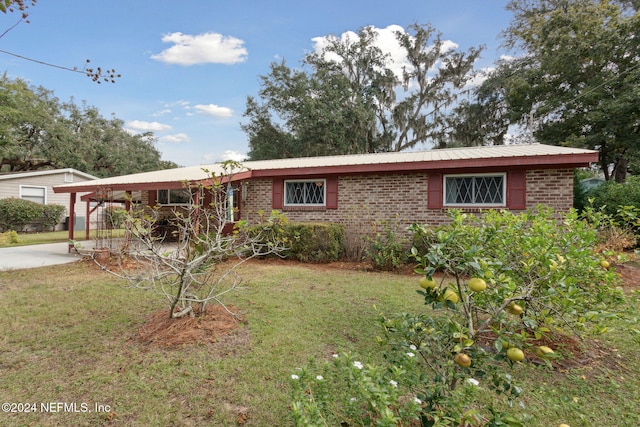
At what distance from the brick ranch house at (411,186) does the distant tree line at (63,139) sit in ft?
48.9

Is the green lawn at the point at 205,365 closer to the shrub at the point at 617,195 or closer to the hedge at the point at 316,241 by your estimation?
the hedge at the point at 316,241

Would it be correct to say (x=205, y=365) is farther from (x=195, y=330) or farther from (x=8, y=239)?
(x=8, y=239)

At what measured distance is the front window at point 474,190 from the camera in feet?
27.8

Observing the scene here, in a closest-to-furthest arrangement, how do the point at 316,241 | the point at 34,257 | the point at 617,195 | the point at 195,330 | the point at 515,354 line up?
the point at 515,354 → the point at 195,330 → the point at 316,241 → the point at 34,257 → the point at 617,195

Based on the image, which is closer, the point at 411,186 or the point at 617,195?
the point at 411,186

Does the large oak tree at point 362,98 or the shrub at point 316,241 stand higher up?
the large oak tree at point 362,98

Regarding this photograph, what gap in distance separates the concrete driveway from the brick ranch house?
2192 mm

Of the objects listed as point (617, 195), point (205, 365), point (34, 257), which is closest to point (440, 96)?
point (617, 195)

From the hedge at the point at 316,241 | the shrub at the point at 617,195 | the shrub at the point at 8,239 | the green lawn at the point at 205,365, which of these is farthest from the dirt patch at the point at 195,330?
the shrub at the point at 8,239

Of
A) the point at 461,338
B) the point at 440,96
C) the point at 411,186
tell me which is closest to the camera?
the point at 461,338

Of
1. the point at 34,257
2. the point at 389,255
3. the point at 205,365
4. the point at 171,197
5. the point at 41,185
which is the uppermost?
the point at 41,185

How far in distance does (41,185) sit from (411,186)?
2046 cm

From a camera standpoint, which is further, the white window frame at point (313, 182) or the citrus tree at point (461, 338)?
the white window frame at point (313, 182)

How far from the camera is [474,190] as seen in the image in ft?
28.5
